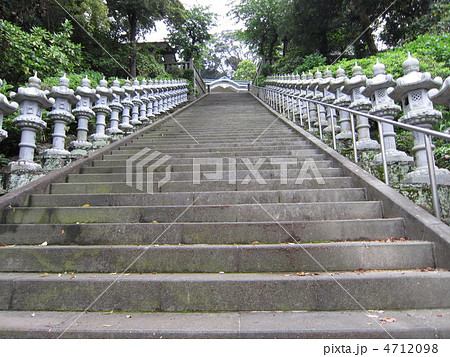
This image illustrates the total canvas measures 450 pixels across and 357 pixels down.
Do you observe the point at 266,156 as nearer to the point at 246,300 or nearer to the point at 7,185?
the point at 246,300

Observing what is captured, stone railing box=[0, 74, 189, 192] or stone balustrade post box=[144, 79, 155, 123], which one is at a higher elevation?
stone balustrade post box=[144, 79, 155, 123]

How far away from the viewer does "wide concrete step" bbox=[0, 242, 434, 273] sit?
258 cm

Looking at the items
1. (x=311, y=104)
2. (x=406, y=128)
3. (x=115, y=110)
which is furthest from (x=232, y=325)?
(x=311, y=104)

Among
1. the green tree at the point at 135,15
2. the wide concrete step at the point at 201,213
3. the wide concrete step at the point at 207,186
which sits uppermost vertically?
the green tree at the point at 135,15

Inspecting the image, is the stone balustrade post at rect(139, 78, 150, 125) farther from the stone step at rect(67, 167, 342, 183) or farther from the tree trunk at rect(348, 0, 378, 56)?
the tree trunk at rect(348, 0, 378, 56)

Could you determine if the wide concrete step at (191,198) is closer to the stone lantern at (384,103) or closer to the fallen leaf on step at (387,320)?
the stone lantern at (384,103)

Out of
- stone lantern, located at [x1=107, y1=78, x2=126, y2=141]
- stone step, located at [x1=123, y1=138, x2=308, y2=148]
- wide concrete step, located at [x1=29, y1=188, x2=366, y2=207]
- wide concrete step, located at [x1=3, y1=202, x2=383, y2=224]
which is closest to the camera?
wide concrete step, located at [x1=3, y1=202, x2=383, y2=224]

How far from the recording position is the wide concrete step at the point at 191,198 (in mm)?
3699

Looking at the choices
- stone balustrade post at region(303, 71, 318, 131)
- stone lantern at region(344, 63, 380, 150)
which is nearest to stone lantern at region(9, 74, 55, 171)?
stone lantern at region(344, 63, 380, 150)

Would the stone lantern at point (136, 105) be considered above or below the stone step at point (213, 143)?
above

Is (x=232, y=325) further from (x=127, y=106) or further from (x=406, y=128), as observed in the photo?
(x=127, y=106)

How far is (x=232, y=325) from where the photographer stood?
6.49 ft

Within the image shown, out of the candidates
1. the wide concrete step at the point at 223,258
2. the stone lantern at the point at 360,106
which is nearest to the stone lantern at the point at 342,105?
the stone lantern at the point at 360,106

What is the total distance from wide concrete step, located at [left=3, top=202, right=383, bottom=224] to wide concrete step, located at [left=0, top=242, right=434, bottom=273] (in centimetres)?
63
